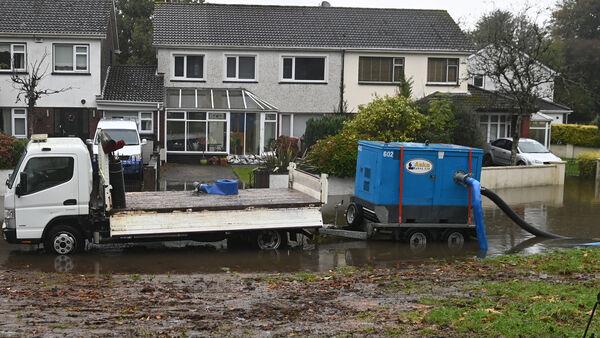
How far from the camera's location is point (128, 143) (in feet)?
88.5

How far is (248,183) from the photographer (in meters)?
26.2

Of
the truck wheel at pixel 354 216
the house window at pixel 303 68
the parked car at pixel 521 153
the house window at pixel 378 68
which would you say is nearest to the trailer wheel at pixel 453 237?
the truck wheel at pixel 354 216

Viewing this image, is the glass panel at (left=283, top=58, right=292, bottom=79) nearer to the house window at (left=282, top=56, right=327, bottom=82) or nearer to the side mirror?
the house window at (left=282, top=56, right=327, bottom=82)

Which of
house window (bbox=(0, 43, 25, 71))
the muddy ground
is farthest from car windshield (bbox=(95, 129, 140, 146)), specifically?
the muddy ground

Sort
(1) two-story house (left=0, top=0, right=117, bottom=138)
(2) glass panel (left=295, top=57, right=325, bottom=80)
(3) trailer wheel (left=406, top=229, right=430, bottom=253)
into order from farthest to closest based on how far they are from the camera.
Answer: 1. (2) glass panel (left=295, top=57, right=325, bottom=80)
2. (1) two-story house (left=0, top=0, right=117, bottom=138)
3. (3) trailer wheel (left=406, top=229, right=430, bottom=253)

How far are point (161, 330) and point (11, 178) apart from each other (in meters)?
8.02

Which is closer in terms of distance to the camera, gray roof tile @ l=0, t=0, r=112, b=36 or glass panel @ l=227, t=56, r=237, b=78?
gray roof tile @ l=0, t=0, r=112, b=36

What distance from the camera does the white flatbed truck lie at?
14.7m

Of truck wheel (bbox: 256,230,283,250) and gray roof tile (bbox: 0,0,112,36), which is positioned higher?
gray roof tile (bbox: 0,0,112,36)

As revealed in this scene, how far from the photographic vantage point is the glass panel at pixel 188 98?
34.0 metres

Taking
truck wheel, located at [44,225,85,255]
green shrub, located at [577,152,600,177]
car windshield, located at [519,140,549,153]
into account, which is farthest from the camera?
car windshield, located at [519,140,549,153]

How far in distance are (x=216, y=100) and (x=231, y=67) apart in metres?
2.31

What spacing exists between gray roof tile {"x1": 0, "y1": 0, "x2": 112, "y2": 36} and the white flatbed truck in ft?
63.3

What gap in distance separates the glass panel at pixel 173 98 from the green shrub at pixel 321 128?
632 centimetres
